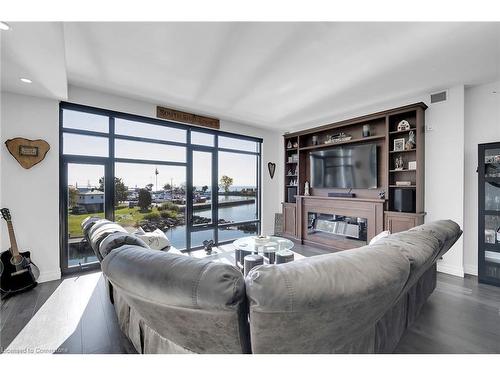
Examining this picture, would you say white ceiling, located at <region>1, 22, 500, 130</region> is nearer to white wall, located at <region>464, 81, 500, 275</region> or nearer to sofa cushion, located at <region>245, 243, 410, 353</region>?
white wall, located at <region>464, 81, 500, 275</region>

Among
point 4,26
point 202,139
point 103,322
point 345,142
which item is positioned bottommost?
point 103,322

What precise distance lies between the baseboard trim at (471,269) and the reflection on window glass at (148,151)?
4748 mm

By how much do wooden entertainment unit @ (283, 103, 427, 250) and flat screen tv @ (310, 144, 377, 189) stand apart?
134 millimetres

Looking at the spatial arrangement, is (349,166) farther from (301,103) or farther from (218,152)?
(218,152)

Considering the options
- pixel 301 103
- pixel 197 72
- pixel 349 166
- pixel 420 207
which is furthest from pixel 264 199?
pixel 197 72

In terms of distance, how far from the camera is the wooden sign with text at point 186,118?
3918 mm

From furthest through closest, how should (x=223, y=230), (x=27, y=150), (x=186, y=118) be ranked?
1. (x=223, y=230)
2. (x=186, y=118)
3. (x=27, y=150)

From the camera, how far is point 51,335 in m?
1.83

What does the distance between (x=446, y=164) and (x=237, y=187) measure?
365 cm

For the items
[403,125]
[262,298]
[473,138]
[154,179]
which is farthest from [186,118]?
[473,138]

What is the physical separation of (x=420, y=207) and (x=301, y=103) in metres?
2.43

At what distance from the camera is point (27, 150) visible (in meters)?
2.82

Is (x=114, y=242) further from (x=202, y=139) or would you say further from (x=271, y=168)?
(x=271, y=168)

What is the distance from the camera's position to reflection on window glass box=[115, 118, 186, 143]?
3.61 metres
